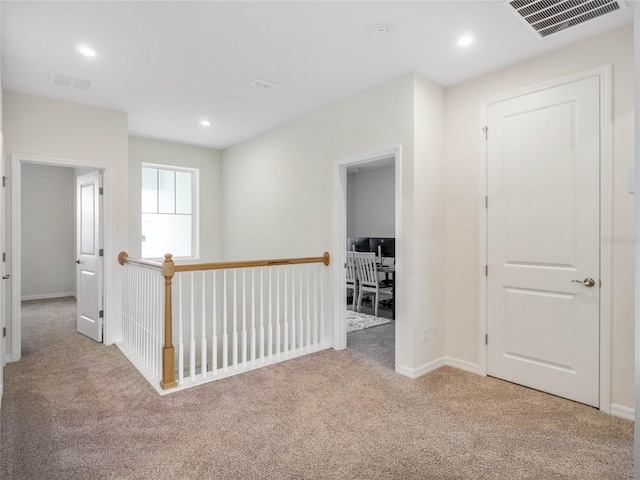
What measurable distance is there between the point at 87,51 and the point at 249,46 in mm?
1239

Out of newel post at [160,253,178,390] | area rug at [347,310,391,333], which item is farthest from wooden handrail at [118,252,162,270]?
area rug at [347,310,391,333]

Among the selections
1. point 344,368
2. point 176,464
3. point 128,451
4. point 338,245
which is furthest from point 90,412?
point 338,245

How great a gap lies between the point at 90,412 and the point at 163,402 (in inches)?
18.0

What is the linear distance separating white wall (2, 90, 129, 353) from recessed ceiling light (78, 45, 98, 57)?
1258 mm

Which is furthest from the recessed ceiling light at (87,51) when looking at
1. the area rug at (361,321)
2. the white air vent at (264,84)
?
the area rug at (361,321)

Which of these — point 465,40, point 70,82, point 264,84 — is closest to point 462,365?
point 465,40

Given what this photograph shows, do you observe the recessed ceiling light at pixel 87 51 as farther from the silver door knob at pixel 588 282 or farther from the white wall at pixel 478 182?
the silver door knob at pixel 588 282

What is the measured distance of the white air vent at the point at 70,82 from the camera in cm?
316

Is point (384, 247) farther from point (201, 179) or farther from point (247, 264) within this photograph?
point (247, 264)

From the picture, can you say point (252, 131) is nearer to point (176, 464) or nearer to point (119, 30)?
point (119, 30)

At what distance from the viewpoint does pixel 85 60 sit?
2896 millimetres

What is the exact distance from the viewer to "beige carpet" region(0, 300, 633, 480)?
1.89 metres

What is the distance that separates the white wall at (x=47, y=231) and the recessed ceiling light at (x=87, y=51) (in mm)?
5254

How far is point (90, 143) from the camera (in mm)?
3902
